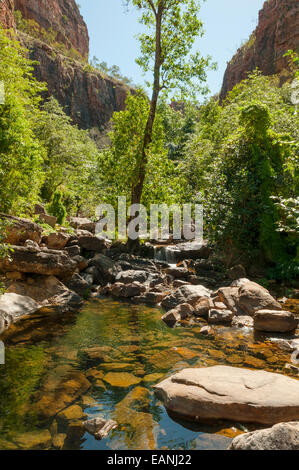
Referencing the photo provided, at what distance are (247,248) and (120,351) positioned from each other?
8078mm

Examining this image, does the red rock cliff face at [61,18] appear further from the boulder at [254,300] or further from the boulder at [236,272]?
the boulder at [254,300]

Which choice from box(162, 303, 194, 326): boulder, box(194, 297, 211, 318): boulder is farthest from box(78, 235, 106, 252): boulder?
box(194, 297, 211, 318): boulder

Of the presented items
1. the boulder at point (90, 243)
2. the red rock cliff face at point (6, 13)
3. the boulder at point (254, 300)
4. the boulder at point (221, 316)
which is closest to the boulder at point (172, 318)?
the boulder at point (221, 316)

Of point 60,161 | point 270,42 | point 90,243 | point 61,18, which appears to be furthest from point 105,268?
point 61,18

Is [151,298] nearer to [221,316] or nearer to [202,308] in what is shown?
[202,308]

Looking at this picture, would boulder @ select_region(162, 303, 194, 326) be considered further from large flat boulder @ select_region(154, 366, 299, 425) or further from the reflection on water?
large flat boulder @ select_region(154, 366, 299, 425)

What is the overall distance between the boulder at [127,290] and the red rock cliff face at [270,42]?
42402mm

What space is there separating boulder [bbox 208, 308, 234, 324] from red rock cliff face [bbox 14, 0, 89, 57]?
290ft

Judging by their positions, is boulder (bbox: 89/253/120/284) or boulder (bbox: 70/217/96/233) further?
boulder (bbox: 70/217/96/233)

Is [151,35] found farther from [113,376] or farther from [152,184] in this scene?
[113,376]

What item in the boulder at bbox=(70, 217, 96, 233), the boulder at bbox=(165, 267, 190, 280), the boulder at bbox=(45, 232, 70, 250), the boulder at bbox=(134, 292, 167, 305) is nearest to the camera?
the boulder at bbox=(134, 292, 167, 305)

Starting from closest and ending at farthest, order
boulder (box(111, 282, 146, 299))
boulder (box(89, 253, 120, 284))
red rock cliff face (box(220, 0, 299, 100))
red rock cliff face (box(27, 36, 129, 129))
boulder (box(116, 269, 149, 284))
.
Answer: boulder (box(111, 282, 146, 299)) → boulder (box(116, 269, 149, 284)) → boulder (box(89, 253, 120, 284)) → red rock cliff face (box(220, 0, 299, 100)) → red rock cliff face (box(27, 36, 129, 129))

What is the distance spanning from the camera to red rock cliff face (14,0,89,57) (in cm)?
7181

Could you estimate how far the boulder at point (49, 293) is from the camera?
7.77 metres
